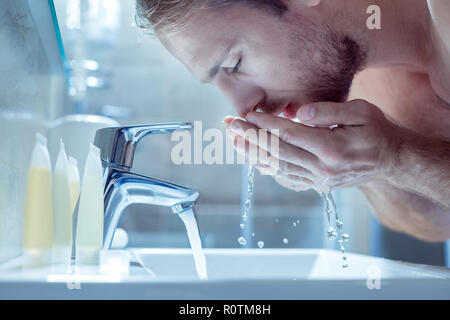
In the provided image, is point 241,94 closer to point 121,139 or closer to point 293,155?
point 293,155

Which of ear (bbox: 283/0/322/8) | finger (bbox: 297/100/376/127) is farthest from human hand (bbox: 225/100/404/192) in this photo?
ear (bbox: 283/0/322/8)

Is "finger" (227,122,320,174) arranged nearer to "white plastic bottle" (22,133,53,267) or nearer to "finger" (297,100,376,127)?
"finger" (297,100,376,127)

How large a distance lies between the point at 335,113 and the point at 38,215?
0.42m

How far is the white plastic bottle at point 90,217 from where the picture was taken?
1.77ft

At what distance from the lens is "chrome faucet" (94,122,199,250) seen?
0.59 metres

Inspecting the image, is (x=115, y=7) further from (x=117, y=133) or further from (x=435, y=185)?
(x=435, y=185)

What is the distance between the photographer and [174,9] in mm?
742

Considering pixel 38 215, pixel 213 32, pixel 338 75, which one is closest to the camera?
pixel 38 215

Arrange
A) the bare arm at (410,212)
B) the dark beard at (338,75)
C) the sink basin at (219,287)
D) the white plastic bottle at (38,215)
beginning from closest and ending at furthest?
the sink basin at (219,287), the white plastic bottle at (38,215), the dark beard at (338,75), the bare arm at (410,212)

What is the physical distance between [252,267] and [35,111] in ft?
1.51

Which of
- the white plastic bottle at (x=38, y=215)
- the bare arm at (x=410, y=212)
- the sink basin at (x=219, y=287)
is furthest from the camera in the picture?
the bare arm at (x=410, y=212)

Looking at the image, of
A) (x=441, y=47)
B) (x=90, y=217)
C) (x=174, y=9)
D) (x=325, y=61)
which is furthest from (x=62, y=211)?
(x=441, y=47)

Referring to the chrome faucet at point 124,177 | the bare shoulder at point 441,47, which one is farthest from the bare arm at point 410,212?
the chrome faucet at point 124,177

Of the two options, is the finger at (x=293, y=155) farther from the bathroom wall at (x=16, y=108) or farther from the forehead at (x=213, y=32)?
the bathroom wall at (x=16, y=108)
